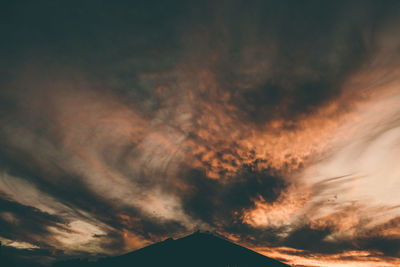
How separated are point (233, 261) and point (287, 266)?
6293mm

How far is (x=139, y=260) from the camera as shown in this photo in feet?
81.8

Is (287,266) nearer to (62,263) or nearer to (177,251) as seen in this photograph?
(177,251)

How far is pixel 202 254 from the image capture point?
63.1 feet

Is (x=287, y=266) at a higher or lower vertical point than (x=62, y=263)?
higher

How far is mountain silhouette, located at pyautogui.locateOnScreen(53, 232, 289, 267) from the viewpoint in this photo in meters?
18.9

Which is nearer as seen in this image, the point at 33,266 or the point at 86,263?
the point at 86,263

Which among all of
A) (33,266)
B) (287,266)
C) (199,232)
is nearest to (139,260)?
(199,232)

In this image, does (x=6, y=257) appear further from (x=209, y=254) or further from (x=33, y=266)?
(x=209, y=254)

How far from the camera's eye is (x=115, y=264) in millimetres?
28922

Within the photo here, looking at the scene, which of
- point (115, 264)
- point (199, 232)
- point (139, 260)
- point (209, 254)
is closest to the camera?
point (209, 254)

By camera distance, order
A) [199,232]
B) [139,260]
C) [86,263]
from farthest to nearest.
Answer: [86,263] → [139,260] → [199,232]

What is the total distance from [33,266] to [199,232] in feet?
169

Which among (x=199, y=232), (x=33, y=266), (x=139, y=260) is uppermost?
(x=199, y=232)

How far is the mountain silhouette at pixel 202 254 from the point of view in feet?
62.1
